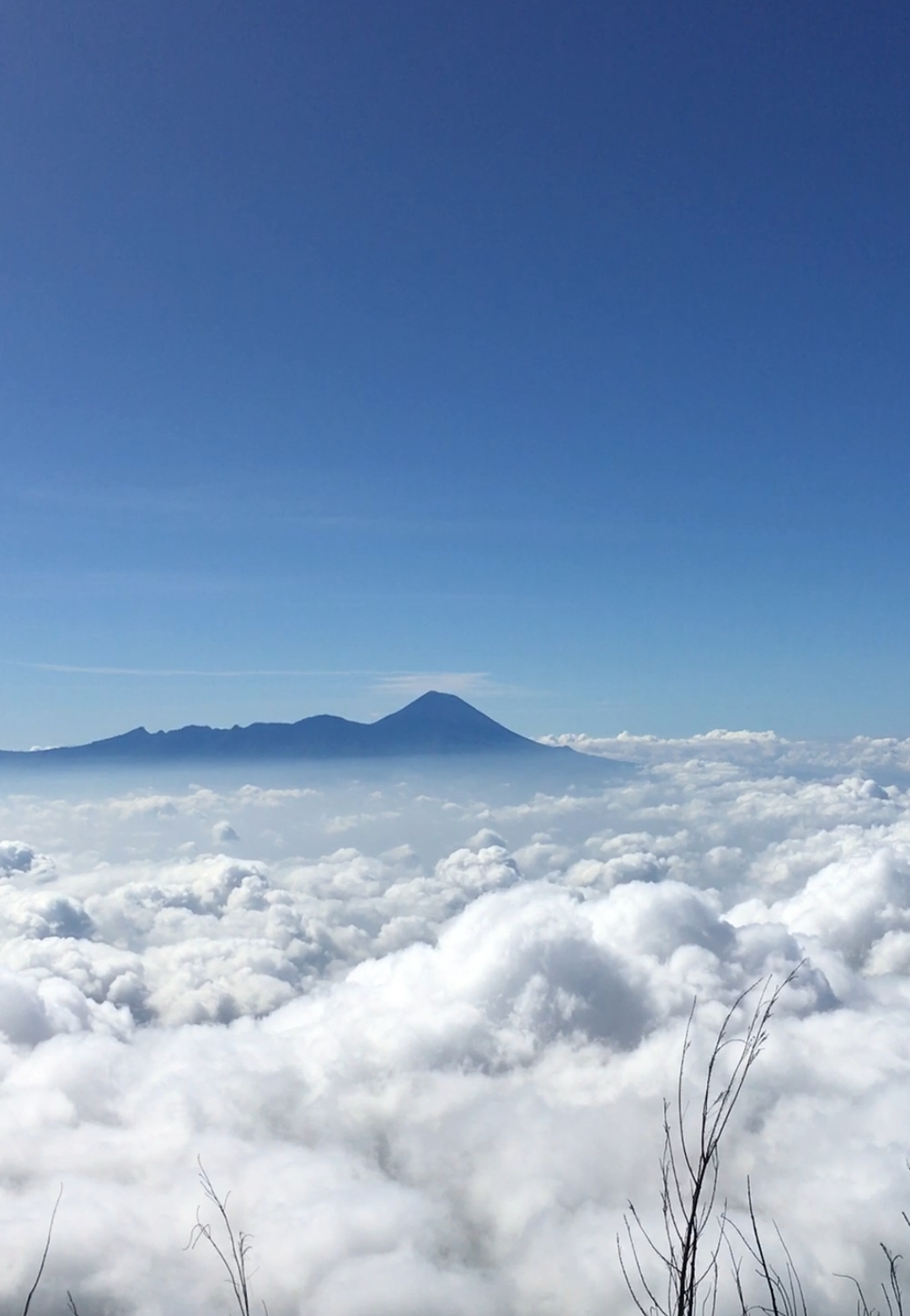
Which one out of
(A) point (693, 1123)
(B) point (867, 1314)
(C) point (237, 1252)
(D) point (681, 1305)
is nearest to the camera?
(D) point (681, 1305)

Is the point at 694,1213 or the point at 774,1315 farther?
the point at 774,1315

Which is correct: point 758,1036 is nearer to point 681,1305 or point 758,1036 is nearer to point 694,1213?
point 694,1213

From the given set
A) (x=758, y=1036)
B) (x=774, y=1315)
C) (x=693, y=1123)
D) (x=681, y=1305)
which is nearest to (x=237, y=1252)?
(x=681, y=1305)

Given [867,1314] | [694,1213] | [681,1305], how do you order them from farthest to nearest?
[867,1314] → [681,1305] → [694,1213]

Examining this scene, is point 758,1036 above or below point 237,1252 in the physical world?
above

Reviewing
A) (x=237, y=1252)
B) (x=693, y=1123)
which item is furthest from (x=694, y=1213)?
(x=693, y=1123)

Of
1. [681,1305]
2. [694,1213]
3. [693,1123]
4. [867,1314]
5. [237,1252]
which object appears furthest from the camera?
[693,1123]

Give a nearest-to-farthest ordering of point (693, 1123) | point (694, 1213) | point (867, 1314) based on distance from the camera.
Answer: point (694, 1213) → point (867, 1314) → point (693, 1123)

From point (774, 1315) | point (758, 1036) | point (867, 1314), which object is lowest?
point (867, 1314)

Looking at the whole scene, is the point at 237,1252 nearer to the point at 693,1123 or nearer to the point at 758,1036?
the point at 758,1036
